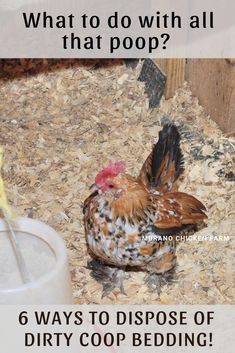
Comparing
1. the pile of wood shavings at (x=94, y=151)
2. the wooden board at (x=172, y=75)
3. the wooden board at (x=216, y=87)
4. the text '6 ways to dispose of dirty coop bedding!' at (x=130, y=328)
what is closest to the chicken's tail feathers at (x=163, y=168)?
the pile of wood shavings at (x=94, y=151)

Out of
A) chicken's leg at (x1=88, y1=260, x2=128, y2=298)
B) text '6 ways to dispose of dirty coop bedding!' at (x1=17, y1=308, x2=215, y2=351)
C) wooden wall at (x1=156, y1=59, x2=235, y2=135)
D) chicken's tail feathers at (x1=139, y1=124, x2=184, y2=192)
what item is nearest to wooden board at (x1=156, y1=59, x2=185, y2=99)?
wooden wall at (x1=156, y1=59, x2=235, y2=135)

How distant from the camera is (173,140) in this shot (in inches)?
74.2

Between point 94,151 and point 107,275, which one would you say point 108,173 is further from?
point 94,151

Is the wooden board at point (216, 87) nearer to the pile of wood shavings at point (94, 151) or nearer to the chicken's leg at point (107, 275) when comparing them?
the pile of wood shavings at point (94, 151)

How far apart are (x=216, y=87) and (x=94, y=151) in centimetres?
45

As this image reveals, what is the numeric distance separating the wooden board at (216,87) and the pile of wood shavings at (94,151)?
36 millimetres

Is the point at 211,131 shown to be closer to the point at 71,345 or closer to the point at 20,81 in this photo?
the point at 20,81

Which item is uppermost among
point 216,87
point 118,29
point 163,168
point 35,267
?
point 118,29

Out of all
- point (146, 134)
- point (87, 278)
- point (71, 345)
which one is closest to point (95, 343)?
point (71, 345)

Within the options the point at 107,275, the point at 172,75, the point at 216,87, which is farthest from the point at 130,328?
the point at 172,75

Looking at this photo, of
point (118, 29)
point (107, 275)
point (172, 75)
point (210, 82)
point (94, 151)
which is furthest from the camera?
point (118, 29)

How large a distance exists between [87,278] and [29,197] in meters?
0.36

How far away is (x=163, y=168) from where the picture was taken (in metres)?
1.80

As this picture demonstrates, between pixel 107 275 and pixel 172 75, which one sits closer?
pixel 107 275
